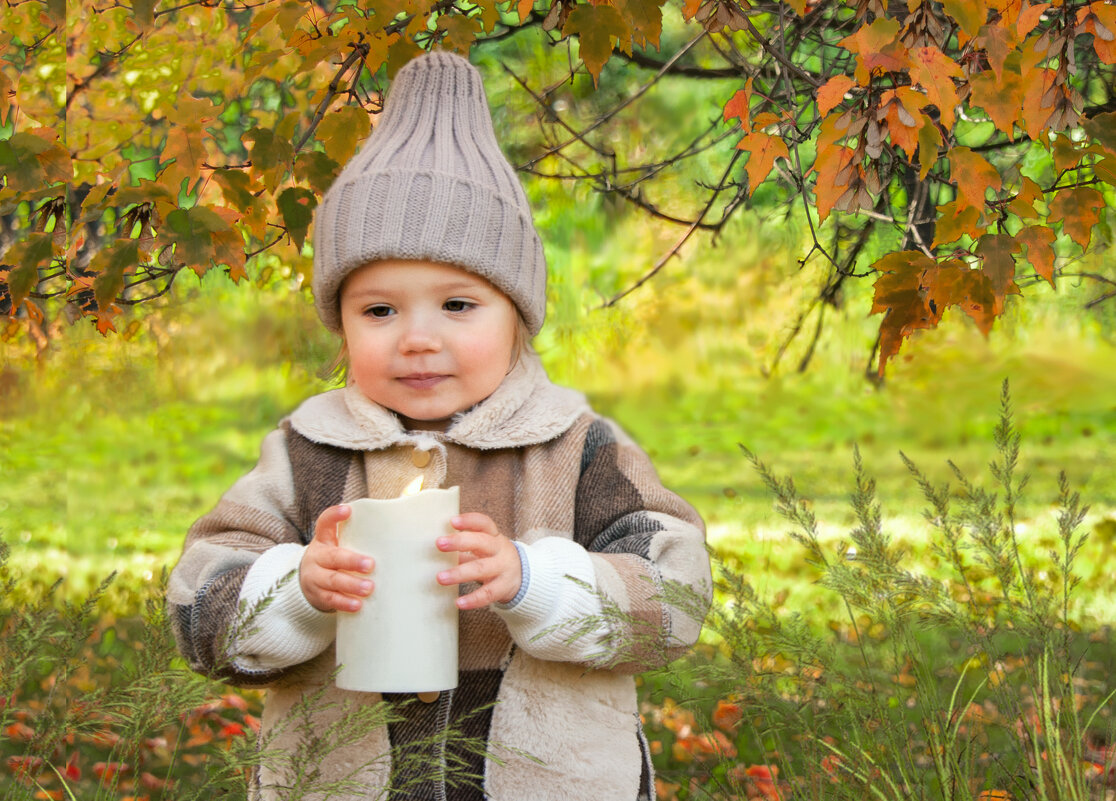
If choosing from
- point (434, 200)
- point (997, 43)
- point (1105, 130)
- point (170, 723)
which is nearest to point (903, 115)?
point (997, 43)

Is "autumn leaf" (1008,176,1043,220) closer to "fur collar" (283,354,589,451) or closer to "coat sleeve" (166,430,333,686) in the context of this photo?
"fur collar" (283,354,589,451)

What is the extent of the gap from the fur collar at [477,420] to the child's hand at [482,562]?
12.2 inches

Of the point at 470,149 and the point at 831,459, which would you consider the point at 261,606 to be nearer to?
the point at 470,149

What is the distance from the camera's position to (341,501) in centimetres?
186

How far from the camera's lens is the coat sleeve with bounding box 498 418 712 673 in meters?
1.58

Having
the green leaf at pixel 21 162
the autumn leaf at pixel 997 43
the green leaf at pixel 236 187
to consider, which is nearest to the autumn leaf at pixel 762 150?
the autumn leaf at pixel 997 43

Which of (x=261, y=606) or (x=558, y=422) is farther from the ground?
(x=558, y=422)

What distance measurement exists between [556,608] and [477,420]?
391mm

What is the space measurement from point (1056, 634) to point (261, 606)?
1.15 metres

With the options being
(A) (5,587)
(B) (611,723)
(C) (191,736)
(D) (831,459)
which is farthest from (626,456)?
(D) (831,459)

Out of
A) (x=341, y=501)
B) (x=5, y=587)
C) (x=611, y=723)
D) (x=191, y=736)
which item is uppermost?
(x=341, y=501)

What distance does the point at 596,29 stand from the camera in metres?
1.98

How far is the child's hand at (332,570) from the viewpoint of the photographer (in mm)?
1504

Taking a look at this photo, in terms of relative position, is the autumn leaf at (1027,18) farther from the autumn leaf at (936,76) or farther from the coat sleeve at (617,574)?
the coat sleeve at (617,574)
